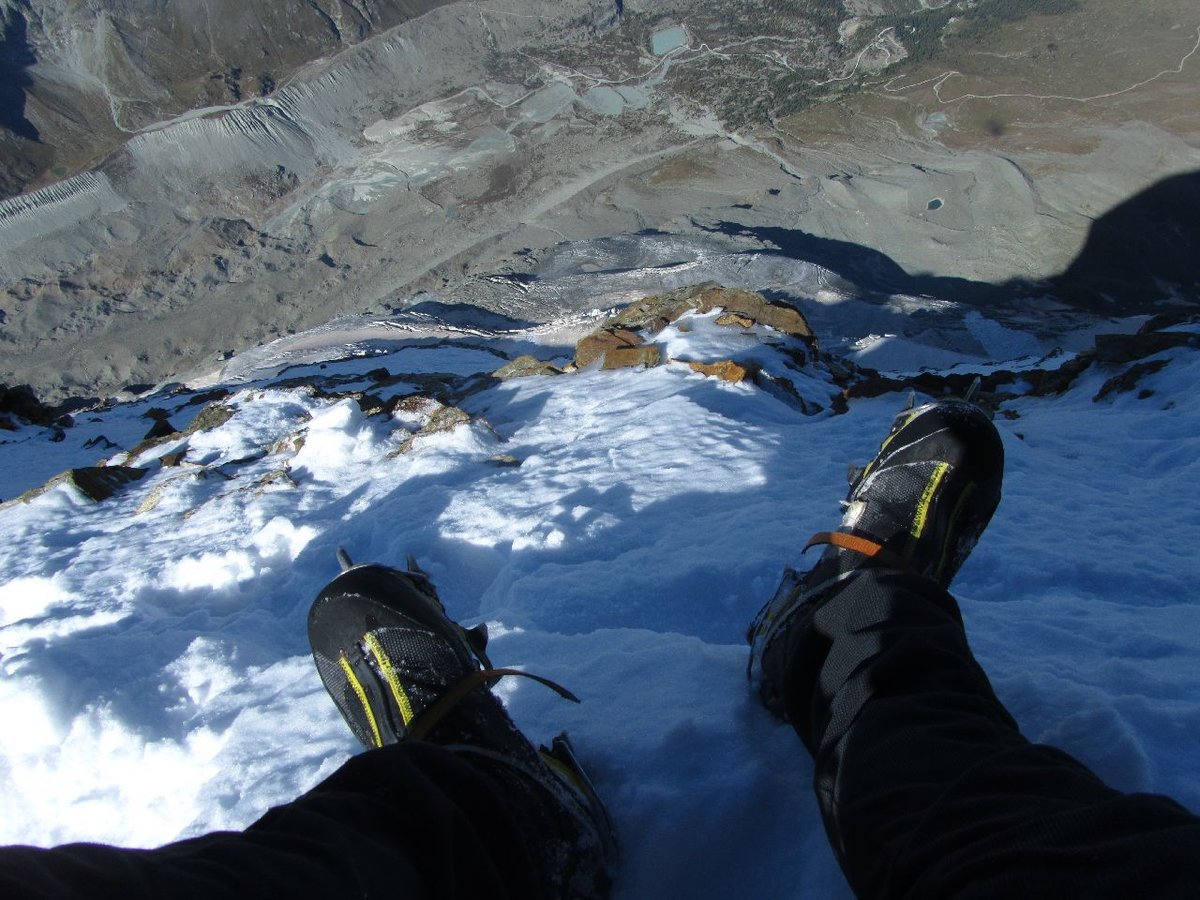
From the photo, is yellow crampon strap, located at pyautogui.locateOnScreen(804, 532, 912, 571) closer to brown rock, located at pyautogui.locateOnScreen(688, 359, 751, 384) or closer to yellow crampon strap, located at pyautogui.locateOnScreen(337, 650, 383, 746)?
yellow crampon strap, located at pyautogui.locateOnScreen(337, 650, 383, 746)

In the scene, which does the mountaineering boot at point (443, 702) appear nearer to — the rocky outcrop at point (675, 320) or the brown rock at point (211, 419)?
the rocky outcrop at point (675, 320)

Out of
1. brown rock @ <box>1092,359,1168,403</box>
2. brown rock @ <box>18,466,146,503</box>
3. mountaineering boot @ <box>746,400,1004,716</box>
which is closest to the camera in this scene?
mountaineering boot @ <box>746,400,1004,716</box>

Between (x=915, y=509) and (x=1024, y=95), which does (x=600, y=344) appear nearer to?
(x=915, y=509)

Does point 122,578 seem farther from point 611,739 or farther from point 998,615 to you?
point 998,615

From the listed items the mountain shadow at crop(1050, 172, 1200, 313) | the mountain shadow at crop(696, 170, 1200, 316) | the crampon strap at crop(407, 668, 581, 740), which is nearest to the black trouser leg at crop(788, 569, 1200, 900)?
the crampon strap at crop(407, 668, 581, 740)

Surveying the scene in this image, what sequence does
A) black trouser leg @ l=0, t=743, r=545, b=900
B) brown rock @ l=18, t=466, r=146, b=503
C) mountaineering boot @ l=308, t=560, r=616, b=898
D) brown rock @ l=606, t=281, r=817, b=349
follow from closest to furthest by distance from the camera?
black trouser leg @ l=0, t=743, r=545, b=900
mountaineering boot @ l=308, t=560, r=616, b=898
brown rock @ l=18, t=466, r=146, b=503
brown rock @ l=606, t=281, r=817, b=349
